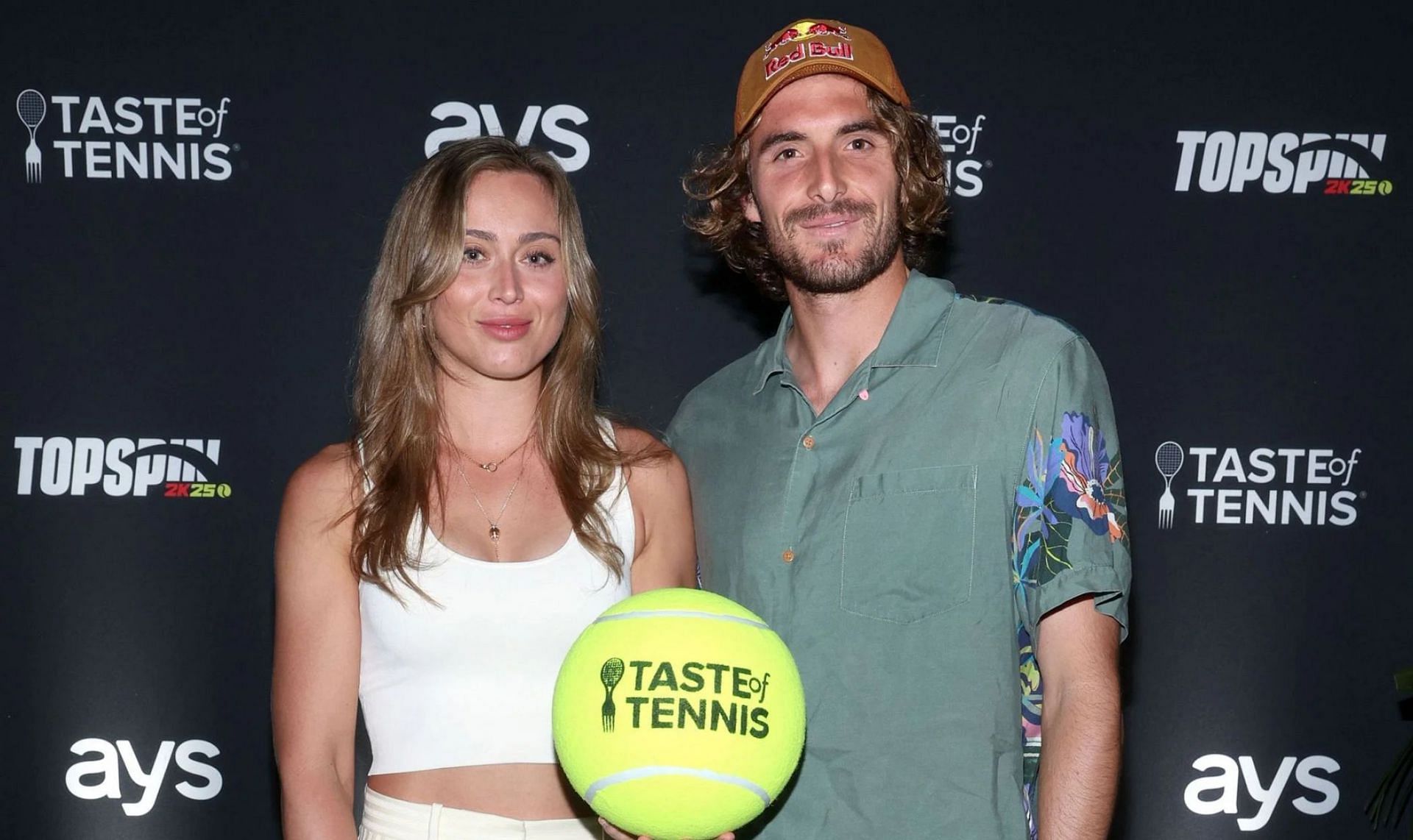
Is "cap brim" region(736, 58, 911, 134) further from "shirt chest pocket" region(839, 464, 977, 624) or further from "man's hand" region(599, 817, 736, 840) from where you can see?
"man's hand" region(599, 817, 736, 840)

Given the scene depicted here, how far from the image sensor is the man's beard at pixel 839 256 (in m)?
1.83

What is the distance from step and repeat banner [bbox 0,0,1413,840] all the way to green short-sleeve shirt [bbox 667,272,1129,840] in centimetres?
133

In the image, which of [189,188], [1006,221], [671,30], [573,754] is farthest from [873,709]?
[189,188]

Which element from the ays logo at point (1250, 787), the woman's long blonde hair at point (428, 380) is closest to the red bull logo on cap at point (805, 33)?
the woman's long blonde hair at point (428, 380)

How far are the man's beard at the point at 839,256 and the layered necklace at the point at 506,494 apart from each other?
548 mm

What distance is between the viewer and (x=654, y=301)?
120 inches

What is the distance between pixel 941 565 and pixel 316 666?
93 centimetres

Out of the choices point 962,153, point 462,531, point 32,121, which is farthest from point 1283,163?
point 32,121

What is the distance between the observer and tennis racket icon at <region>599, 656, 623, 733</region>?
4.71ft

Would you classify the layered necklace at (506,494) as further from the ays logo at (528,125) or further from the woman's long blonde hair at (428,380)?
the ays logo at (528,125)

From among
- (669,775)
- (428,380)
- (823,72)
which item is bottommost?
(669,775)

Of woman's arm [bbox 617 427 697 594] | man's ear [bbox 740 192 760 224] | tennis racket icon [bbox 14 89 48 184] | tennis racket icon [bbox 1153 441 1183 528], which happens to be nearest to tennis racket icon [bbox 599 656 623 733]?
woman's arm [bbox 617 427 697 594]

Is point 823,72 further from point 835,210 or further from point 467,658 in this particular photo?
point 467,658

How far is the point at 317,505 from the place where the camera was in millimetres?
1847
